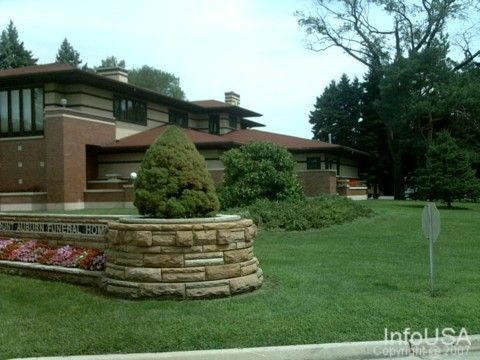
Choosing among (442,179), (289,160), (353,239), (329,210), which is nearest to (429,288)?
(353,239)

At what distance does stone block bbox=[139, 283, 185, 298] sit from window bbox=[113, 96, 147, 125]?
27.4 m

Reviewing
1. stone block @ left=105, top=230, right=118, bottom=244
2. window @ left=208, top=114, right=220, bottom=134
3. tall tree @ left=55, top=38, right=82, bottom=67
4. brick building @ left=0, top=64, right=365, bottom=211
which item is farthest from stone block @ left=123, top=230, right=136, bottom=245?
tall tree @ left=55, top=38, right=82, bottom=67

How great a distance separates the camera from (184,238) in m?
8.16

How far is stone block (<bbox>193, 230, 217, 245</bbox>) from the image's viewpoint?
8250 mm

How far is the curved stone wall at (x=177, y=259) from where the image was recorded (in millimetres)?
8156

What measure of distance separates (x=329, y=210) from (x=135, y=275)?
11.6 meters

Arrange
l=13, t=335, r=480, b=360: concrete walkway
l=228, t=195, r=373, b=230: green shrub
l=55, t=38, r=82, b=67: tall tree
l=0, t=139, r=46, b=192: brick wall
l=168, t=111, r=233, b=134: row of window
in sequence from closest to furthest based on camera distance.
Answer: l=13, t=335, r=480, b=360: concrete walkway
l=228, t=195, r=373, b=230: green shrub
l=0, t=139, r=46, b=192: brick wall
l=168, t=111, r=233, b=134: row of window
l=55, t=38, r=82, b=67: tall tree

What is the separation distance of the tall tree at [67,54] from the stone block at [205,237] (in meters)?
79.2

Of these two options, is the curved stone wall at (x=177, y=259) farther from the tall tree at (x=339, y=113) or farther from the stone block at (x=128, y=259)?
the tall tree at (x=339, y=113)

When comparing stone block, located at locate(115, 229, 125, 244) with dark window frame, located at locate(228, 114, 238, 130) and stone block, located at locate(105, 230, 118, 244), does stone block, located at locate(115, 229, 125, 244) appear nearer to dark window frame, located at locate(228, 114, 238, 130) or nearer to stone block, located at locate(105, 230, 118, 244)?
stone block, located at locate(105, 230, 118, 244)

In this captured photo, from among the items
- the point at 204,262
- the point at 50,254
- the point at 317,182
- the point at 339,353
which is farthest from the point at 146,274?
the point at 317,182

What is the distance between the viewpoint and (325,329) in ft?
22.6

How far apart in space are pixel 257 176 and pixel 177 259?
12398 millimetres

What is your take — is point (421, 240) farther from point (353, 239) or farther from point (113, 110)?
point (113, 110)
